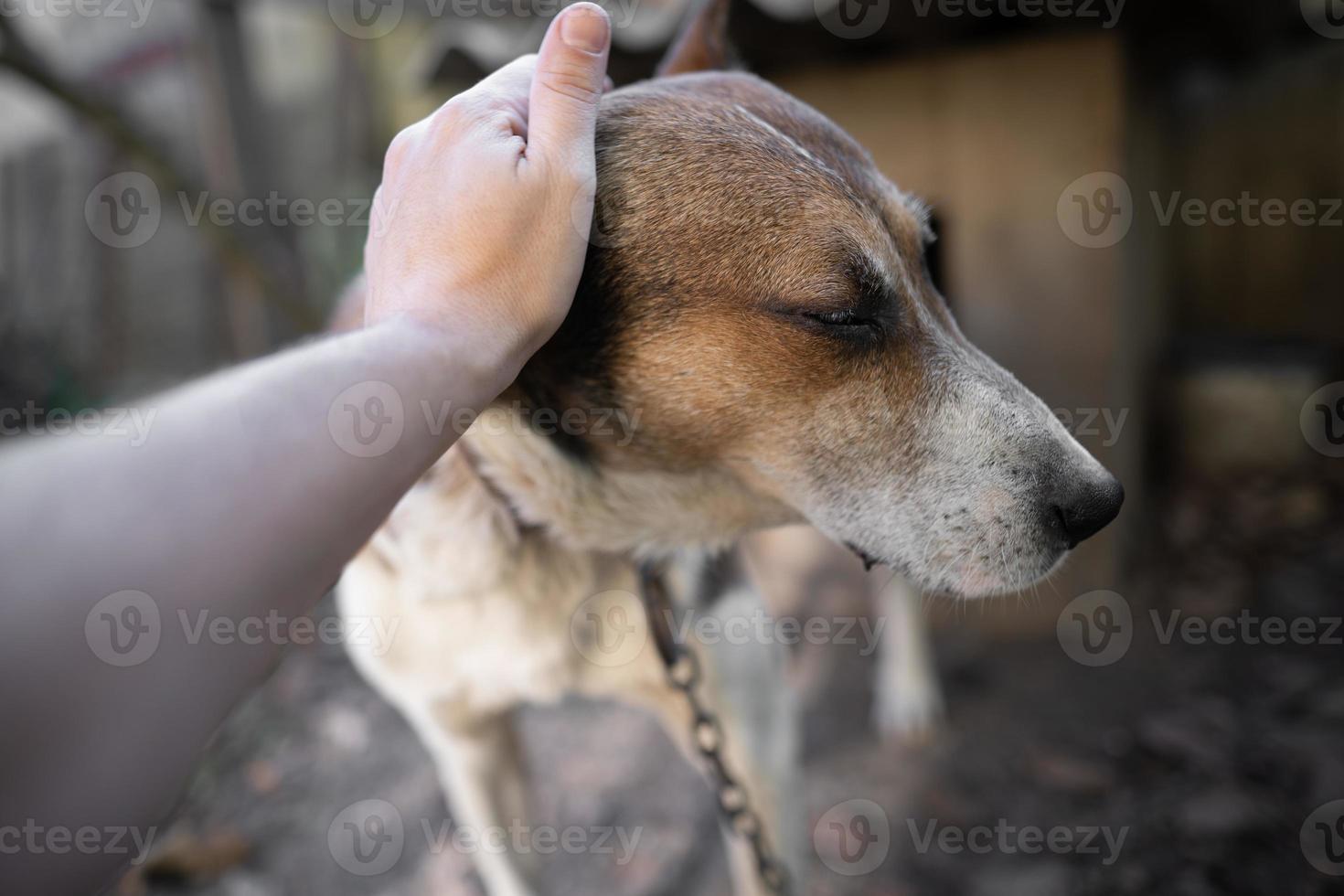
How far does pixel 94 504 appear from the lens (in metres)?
0.68

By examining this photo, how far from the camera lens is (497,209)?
1012mm

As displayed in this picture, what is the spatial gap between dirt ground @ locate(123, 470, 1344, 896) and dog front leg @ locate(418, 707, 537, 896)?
0.64 m

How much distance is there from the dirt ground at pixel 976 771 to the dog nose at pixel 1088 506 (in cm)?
171

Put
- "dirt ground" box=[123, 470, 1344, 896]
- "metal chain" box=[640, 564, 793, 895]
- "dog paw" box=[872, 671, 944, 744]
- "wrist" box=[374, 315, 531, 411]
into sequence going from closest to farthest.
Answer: "wrist" box=[374, 315, 531, 411]
"metal chain" box=[640, 564, 793, 895]
"dirt ground" box=[123, 470, 1344, 896]
"dog paw" box=[872, 671, 944, 744]

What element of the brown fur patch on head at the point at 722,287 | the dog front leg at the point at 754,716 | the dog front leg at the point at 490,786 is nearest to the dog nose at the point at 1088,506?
the brown fur patch on head at the point at 722,287

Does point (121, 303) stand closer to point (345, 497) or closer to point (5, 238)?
point (5, 238)

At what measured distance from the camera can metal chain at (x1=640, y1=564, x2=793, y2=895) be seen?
69.0 inches

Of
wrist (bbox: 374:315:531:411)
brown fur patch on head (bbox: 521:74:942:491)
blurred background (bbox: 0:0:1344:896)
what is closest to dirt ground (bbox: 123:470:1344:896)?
blurred background (bbox: 0:0:1344:896)

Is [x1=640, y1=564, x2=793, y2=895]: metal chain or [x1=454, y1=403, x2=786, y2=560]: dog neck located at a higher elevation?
[x1=454, y1=403, x2=786, y2=560]: dog neck

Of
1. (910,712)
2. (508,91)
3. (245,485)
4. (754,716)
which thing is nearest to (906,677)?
(910,712)

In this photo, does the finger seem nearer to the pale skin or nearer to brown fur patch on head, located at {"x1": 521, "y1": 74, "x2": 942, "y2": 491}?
the pale skin

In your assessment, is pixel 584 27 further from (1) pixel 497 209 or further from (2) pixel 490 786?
(2) pixel 490 786

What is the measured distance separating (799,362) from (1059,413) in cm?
262

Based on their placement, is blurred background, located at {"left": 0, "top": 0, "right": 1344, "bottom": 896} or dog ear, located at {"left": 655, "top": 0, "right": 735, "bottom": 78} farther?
blurred background, located at {"left": 0, "top": 0, "right": 1344, "bottom": 896}
